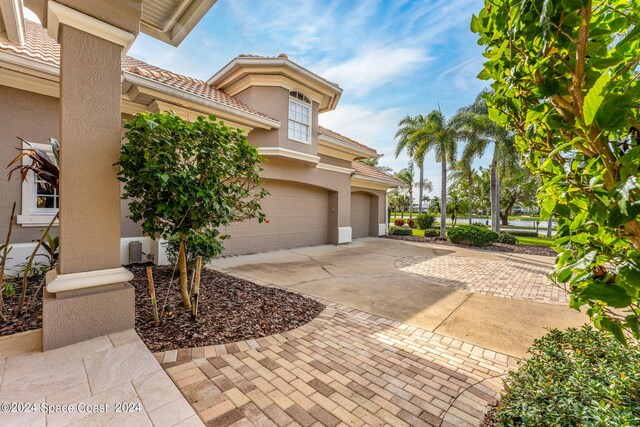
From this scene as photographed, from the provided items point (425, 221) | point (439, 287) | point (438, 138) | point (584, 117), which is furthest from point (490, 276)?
point (425, 221)

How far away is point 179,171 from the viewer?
3.41 m

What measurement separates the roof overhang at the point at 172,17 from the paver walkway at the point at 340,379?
4.54m

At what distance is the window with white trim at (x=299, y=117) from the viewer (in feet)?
33.2

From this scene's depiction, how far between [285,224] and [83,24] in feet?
28.4

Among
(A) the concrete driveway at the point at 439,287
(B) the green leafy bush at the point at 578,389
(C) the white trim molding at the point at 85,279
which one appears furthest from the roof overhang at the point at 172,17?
(B) the green leafy bush at the point at 578,389

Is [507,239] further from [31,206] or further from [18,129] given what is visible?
[18,129]

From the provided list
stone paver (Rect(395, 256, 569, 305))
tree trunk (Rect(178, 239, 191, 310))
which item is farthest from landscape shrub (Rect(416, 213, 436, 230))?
tree trunk (Rect(178, 239, 191, 310))

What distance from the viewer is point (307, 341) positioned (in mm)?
3559

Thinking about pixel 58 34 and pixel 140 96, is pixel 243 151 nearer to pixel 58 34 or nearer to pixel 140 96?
pixel 58 34

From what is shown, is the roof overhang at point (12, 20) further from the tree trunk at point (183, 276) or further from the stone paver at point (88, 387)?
the stone paver at point (88, 387)

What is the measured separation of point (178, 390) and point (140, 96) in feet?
23.0

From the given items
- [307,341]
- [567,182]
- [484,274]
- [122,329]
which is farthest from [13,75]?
[484,274]

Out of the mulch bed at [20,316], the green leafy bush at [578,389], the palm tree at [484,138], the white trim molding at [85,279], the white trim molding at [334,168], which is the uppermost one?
the palm tree at [484,138]

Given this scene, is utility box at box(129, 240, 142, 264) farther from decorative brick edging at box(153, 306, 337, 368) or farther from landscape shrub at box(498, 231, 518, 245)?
landscape shrub at box(498, 231, 518, 245)
